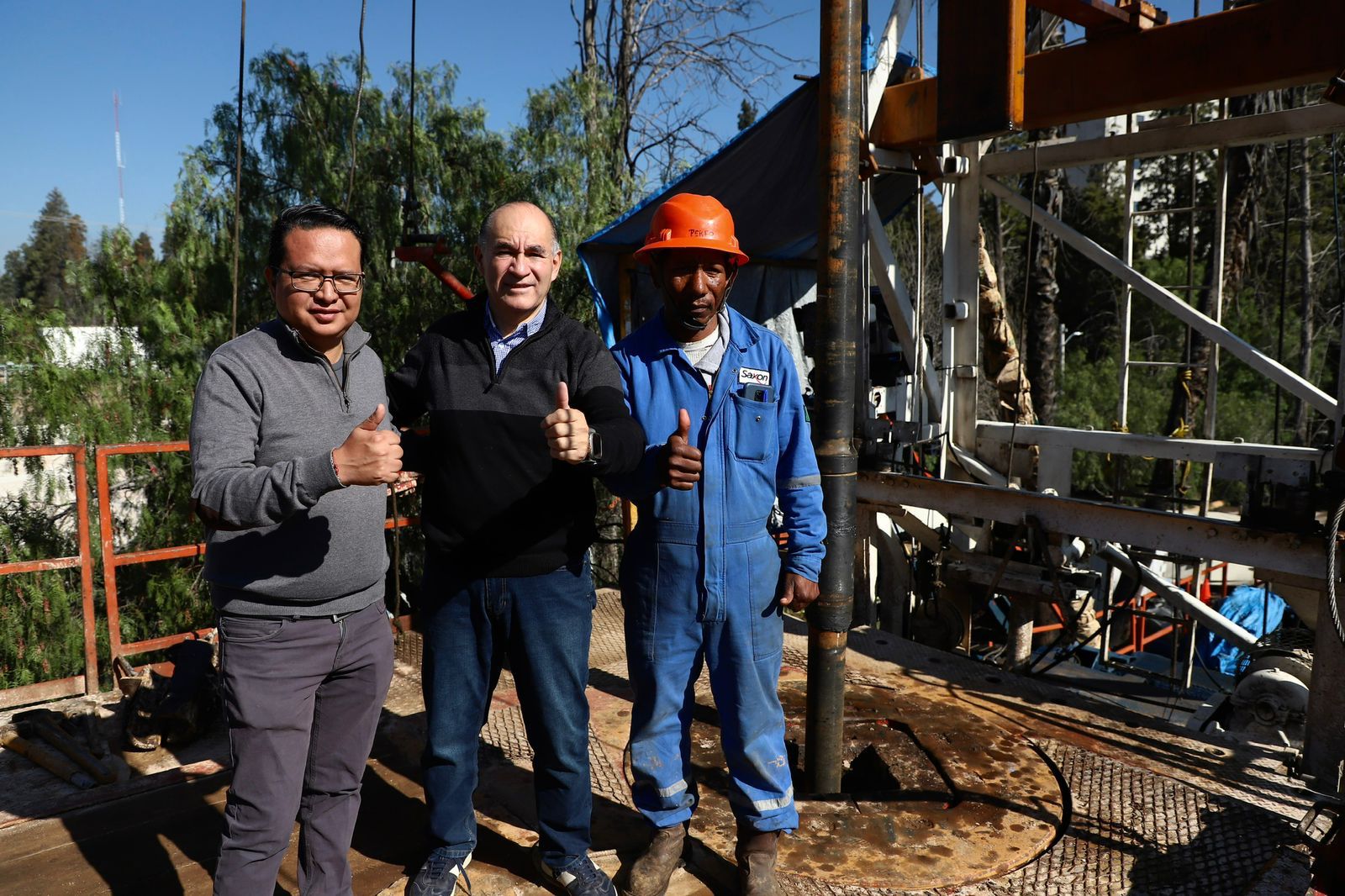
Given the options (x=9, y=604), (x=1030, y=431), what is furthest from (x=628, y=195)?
(x=9, y=604)

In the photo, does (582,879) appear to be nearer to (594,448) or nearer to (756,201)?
(594,448)

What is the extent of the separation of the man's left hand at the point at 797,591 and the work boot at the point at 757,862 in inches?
26.6

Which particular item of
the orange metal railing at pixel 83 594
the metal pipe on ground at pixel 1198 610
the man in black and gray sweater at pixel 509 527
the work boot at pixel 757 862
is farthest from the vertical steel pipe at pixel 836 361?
the orange metal railing at pixel 83 594

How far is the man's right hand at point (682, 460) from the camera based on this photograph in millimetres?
2320

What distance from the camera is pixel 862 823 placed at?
309 cm

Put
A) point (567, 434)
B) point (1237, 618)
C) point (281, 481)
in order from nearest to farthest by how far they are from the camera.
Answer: point (281, 481) → point (567, 434) → point (1237, 618)

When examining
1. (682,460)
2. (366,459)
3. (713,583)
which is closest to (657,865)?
(713,583)

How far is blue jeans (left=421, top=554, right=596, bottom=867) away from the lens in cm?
238

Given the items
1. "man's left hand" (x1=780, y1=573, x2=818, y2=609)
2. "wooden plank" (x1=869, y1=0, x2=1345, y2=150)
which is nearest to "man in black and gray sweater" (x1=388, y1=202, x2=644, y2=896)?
"man's left hand" (x1=780, y1=573, x2=818, y2=609)

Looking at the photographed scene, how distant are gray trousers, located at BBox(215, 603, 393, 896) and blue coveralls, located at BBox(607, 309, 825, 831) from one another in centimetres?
74

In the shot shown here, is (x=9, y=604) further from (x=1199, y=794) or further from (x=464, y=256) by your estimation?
(x=1199, y=794)

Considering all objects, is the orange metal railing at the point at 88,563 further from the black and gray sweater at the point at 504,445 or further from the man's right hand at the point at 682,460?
the man's right hand at the point at 682,460

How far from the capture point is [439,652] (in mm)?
2418

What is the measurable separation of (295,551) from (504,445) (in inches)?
22.5
